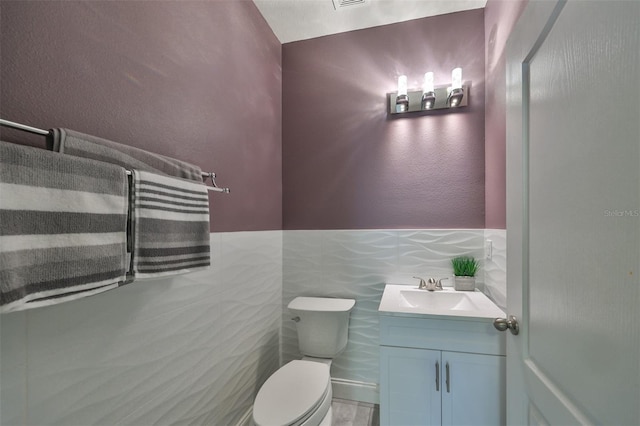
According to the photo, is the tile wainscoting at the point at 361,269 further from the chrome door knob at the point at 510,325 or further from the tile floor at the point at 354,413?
the chrome door knob at the point at 510,325

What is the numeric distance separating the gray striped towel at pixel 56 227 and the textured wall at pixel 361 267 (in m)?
1.34

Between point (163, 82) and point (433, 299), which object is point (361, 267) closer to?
point (433, 299)

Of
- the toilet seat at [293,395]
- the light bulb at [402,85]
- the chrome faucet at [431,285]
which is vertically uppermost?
the light bulb at [402,85]

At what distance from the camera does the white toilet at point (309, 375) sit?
1.11m

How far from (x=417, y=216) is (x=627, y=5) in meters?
1.40

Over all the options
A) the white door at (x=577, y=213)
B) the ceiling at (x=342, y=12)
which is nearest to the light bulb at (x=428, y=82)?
the ceiling at (x=342, y=12)

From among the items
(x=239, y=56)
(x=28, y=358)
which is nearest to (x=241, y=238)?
(x=28, y=358)

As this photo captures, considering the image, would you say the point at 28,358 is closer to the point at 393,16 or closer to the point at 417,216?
the point at 417,216

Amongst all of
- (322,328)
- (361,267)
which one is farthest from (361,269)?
(322,328)

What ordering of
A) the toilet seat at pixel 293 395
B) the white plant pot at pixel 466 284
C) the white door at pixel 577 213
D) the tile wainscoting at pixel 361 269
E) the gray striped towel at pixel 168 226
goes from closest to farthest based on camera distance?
the white door at pixel 577 213
the gray striped towel at pixel 168 226
the toilet seat at pixel 293 395
the white plant pot at pixel 466 284
the tile wainscoting at pixel 361 269

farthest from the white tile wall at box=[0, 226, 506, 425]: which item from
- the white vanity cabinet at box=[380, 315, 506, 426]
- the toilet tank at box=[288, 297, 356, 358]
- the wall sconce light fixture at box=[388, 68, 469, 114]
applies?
the wall sconce light fixture at box=[388, 68, 469, 114]

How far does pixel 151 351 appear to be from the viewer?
0.94 metres

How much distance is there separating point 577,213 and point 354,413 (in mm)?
1731

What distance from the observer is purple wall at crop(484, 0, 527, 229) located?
133 centimetres
